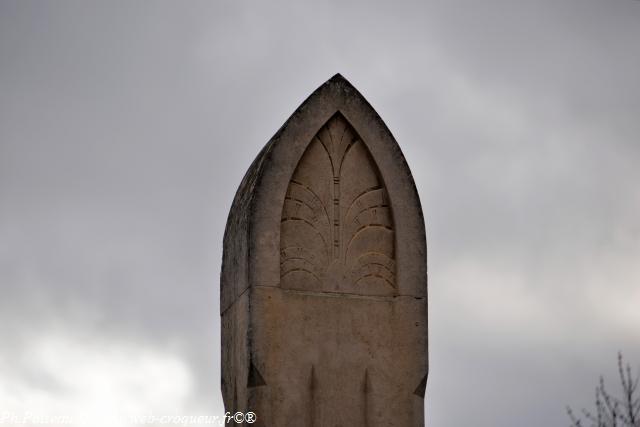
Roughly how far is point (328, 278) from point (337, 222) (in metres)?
0.50

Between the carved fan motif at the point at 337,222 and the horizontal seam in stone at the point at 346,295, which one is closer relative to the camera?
the horizontal seam in stone at the point at 346,295

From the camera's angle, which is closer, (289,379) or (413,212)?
(289,379)

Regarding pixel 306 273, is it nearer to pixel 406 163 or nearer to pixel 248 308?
pixel 248 308

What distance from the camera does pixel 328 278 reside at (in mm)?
9195

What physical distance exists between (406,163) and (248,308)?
1959 millimetres

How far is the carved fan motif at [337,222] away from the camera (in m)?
9.17

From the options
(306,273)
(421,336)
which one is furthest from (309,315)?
(421,336)

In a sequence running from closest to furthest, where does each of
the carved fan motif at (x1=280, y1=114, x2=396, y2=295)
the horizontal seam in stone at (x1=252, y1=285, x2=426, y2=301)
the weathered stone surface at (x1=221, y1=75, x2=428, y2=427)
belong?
the weathered stone surface at (x1=221, y1=75, x2=428, y2=427)
the horizontal seam in stone at (x1=252, y1=285, x2=426, y2=301)
the carved fan motif at (x1=280, y1=114, x2=396, y2=295)

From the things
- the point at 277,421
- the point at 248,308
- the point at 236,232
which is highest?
the point at 236,232

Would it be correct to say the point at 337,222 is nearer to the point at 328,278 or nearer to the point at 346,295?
the point at 328,278

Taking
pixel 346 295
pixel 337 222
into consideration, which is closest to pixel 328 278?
pixel 346 295

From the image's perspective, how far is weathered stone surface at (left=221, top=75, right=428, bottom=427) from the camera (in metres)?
8.86

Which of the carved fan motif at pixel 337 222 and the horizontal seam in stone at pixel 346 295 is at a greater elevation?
the carved fan motif at pixel 337 222

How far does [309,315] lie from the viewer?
9.01m
